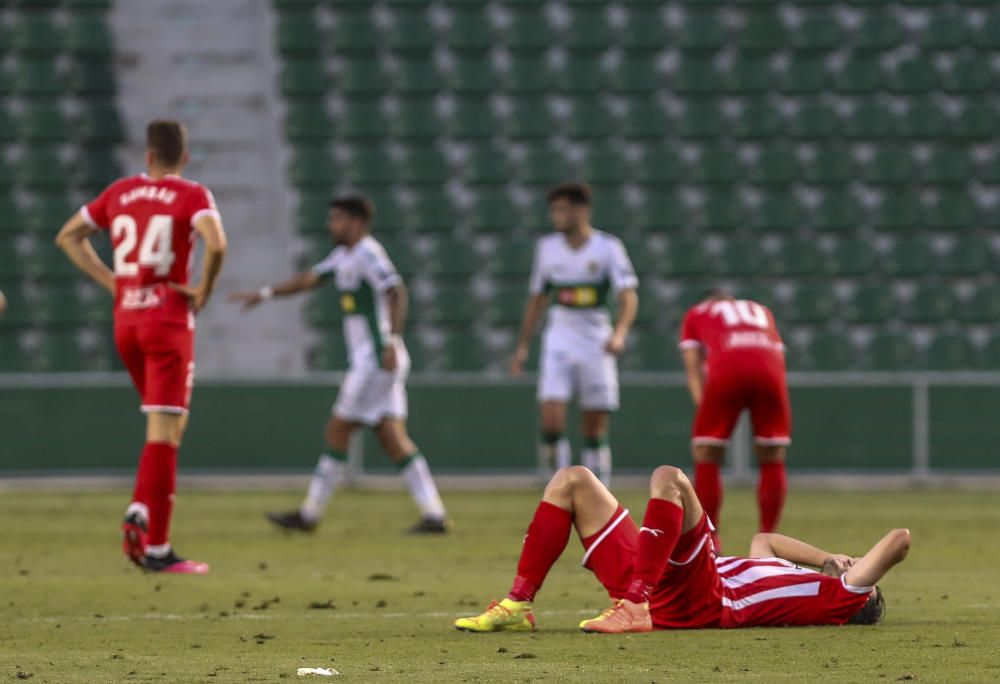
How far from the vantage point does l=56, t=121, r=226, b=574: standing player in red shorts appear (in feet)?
30.1

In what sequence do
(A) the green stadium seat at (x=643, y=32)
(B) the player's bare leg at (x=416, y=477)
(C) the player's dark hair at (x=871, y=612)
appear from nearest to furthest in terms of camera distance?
(C) the player's dark hair at (x=871, y=612) → (B) the player's bare leg at (x=416, y=477) → (A) the green stadium seat at (x=643, y=32)

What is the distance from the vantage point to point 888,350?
763 inches

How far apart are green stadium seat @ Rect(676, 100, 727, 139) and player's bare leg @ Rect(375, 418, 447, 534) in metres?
8.59

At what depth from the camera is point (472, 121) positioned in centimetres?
1995

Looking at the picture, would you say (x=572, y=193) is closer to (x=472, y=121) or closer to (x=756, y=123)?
(x=472, y=121)

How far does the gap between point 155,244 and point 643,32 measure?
39.0 feet

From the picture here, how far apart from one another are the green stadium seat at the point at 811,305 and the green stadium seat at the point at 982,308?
4.70ft

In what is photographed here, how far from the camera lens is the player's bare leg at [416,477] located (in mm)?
12195

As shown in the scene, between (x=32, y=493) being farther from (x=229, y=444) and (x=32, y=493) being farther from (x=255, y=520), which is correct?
(x=255, y=520)

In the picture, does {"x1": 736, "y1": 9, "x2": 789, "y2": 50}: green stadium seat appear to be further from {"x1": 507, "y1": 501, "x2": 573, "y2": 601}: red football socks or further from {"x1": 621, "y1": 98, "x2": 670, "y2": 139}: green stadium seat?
{"x1": 507, "y1": 501, "x2": 573, "y2": 601}: red football socks

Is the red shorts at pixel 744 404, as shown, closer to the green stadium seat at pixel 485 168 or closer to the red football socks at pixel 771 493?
the red football socks at pixel 771 493

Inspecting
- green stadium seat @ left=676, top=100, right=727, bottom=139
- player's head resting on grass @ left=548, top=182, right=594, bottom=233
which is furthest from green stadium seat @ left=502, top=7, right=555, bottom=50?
player's head resting on grass @ left=548, top=182, right=594, bottom=233

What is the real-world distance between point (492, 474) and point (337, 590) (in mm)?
8653

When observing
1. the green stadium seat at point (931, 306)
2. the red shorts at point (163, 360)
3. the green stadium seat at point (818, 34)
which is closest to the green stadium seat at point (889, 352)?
the green stadium seat at point (931, 306)
